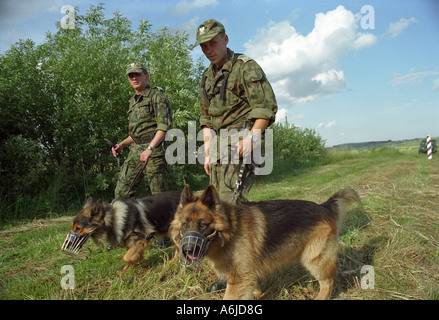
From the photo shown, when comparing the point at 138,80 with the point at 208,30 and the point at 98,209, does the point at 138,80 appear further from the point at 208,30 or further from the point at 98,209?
the point at 98,209

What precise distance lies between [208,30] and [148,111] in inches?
103

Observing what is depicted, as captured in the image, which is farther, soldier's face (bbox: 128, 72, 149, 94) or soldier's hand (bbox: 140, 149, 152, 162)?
soldier's face (bbox: 128, 72, 149, 94)

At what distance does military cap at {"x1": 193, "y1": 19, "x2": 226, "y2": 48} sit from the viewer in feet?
10.2

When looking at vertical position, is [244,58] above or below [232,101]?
above

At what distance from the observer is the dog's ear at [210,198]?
2.55 meters

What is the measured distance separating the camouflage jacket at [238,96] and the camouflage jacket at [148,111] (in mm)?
1807

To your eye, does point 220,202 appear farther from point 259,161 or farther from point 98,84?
point 98,84

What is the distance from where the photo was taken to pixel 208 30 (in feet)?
10.3

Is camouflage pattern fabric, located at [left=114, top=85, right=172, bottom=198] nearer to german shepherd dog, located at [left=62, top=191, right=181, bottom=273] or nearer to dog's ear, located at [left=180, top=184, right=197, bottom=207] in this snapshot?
german shepherd dog, located at [left=62, top=191, right=181, bottom=273]

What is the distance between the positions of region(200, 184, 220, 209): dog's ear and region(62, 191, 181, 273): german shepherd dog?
1.84 metres

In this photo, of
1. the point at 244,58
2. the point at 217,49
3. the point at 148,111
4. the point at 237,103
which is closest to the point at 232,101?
the point at 237,103

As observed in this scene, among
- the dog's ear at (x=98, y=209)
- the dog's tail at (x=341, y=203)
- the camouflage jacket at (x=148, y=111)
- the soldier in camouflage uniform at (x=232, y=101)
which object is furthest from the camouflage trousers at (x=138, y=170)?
the dog's tail at (x=341, y=203)

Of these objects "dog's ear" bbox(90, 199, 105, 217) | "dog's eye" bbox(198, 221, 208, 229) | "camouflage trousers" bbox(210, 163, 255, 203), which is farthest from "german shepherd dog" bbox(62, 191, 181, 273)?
"dog's eye" bbox(198, 221, 208, 229)

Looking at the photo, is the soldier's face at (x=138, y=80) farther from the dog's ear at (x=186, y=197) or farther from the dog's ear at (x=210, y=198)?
the dog's ear at (x=210, y=198)
